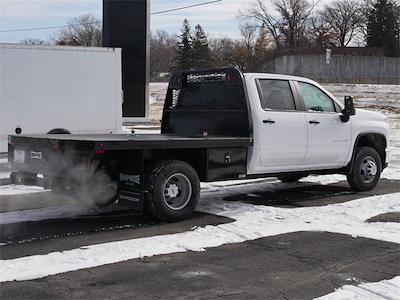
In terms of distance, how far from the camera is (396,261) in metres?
5.80

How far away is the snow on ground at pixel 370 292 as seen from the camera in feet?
15.4

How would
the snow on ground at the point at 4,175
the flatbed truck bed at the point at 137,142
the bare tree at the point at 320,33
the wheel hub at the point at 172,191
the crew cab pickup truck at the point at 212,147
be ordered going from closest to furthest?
the flatbed truck bed at the point at 137,142 → the crew cab pickup truck at the point at 212,147 → the wheel hub at the point at 172,191 → the snow on ground at the point at 4,175 → the bare tree at the point at 320,33

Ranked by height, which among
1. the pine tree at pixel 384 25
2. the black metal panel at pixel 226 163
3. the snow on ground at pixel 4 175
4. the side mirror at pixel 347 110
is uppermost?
the pine tree at pixel 384 25

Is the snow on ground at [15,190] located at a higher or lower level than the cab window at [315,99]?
lower

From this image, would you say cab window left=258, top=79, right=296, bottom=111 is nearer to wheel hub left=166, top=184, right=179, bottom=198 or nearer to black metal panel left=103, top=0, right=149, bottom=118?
wheel hub left=166, top=184, right=179, bottom=198

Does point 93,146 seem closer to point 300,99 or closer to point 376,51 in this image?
point 300,99

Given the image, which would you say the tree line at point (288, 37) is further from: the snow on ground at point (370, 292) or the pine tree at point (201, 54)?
the snow on ground at point (370, 292)

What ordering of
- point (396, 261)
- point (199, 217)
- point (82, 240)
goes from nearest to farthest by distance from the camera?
point (396, 261), point (82, 240), point (199, 217)

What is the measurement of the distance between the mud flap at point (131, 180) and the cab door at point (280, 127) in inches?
79.8

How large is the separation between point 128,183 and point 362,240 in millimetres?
2927

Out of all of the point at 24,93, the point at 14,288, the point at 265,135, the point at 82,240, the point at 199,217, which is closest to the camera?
the point at 14,288

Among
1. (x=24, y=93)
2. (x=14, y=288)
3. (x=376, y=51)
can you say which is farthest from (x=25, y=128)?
(x=376, y=51)

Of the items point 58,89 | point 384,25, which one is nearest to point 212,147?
point 58,89

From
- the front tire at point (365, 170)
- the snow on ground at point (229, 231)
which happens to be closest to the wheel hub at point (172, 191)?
the snow on ground at point (229, 231)
